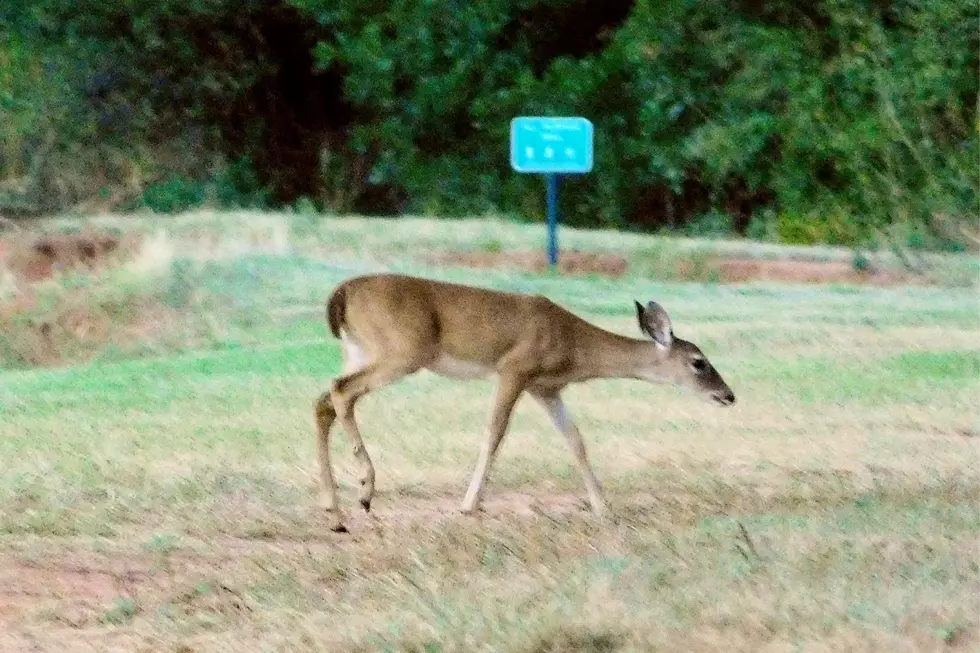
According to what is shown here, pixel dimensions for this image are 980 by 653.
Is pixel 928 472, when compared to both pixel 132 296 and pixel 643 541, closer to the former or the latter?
pixel 643 541

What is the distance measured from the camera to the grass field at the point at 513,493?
4109 mm

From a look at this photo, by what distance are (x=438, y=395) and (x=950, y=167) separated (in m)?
6.64

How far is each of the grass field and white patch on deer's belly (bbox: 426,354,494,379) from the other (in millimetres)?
415

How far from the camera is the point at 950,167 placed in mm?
12594

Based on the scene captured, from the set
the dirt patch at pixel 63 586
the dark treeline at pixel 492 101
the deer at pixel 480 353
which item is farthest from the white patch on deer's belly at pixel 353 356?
the dark treeline at pixel 492 101

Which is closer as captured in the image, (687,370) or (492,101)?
(687,370)

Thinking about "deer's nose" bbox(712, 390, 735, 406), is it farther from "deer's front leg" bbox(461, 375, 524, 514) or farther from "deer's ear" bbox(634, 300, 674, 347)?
"deer's front leg" bbox(461, 375, 524, 514)

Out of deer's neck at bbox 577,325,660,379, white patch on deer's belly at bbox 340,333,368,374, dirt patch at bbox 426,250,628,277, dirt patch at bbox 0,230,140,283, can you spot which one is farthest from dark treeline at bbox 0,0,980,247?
white patch on deer's belly at bbox 340,333,368,374

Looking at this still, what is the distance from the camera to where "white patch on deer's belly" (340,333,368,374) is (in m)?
5.54

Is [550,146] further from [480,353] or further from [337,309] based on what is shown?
[337,309]

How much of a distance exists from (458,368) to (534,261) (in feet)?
12.5

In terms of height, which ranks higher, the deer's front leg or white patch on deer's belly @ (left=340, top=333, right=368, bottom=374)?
Result: white patch on deer's belly @ (left=340, top=333, right=368, bottom=374)

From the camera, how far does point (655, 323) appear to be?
5.77m

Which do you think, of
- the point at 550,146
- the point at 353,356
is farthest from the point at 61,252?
the point at 353,356
